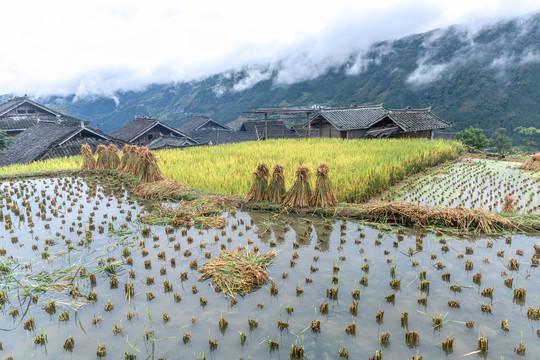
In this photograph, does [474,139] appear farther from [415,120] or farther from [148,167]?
[148,167]

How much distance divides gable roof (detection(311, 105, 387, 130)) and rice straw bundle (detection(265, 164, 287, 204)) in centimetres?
1717

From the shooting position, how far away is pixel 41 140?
20.3 metres

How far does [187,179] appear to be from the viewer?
8.53 metres

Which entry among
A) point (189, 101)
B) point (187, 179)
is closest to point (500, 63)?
point (189, 101)

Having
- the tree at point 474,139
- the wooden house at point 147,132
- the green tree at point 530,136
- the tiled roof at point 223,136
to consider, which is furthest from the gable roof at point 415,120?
the green tree at point 530,136

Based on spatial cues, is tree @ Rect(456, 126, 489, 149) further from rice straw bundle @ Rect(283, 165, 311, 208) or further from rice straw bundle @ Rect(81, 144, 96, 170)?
rice straw bundle @ Rect(81, 144, 96, 170)

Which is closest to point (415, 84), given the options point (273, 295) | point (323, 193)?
point (323, 193)

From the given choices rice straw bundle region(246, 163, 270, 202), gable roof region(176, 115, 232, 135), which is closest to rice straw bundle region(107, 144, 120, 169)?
rice straw bundle region(246, 163, 270, 202)

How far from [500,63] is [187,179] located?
311 feet

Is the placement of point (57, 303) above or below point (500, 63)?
below

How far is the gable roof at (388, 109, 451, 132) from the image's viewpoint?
21.7 m

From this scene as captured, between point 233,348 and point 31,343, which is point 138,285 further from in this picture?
point 233,348

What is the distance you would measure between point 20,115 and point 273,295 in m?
34.4

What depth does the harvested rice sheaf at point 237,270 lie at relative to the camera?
3639 millimetres
